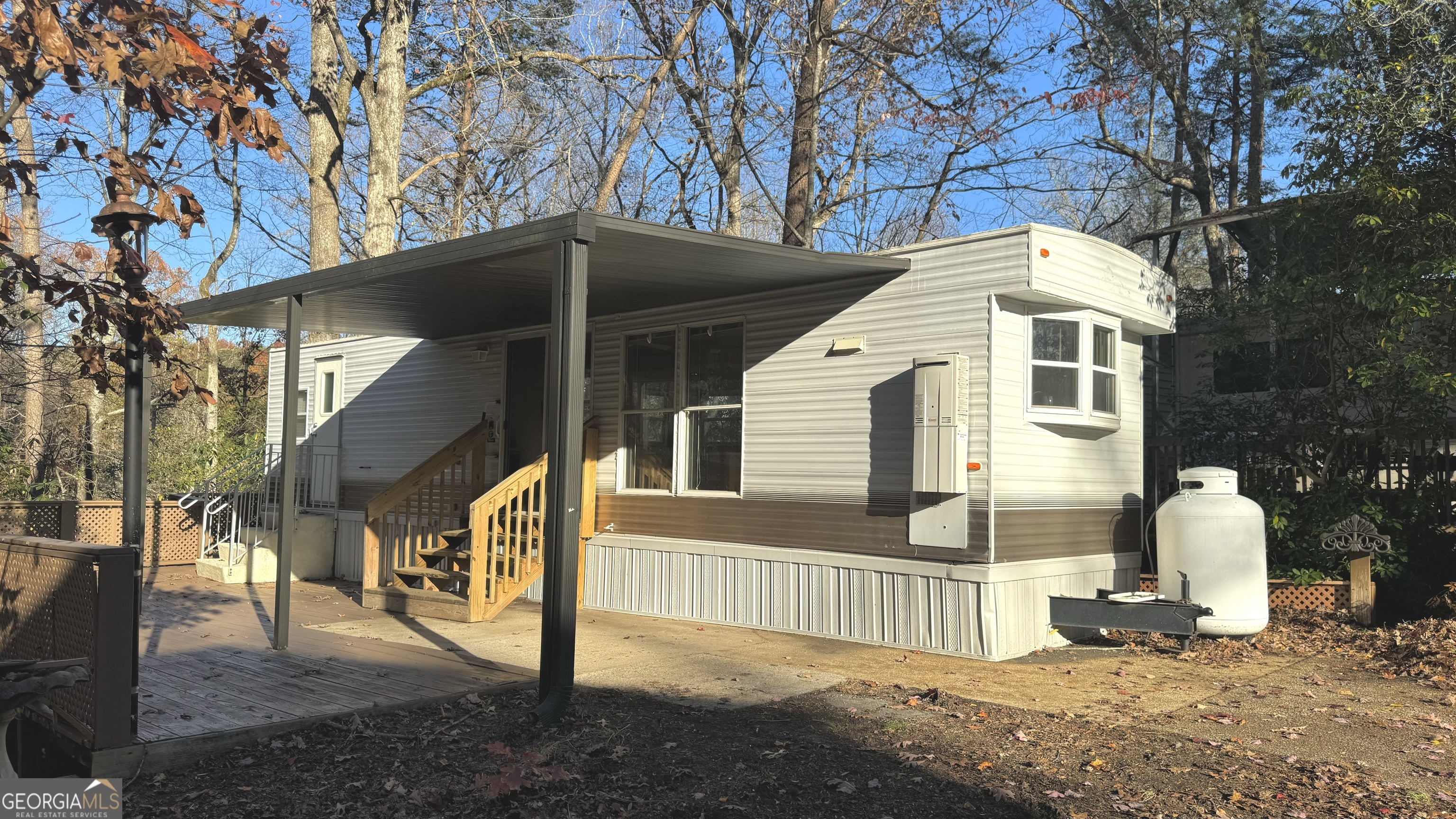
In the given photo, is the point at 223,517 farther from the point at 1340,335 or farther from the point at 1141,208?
the point at 1141,208

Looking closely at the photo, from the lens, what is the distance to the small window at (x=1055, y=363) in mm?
8242

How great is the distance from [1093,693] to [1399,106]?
5659 mm

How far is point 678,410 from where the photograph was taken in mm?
9953

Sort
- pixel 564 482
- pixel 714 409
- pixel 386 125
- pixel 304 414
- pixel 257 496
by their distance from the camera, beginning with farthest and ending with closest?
pixel 386 125 < pixel 304 414 < pixel 257 496 < pixel 714 409 < pixel 564 482

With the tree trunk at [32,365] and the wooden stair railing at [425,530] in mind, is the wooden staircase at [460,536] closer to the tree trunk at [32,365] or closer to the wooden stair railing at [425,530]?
the wooden stair railing at [425,530]

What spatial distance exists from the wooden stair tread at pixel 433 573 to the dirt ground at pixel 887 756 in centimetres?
334

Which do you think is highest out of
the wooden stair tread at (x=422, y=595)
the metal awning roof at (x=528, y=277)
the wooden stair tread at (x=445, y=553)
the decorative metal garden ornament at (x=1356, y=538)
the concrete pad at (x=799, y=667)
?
the metal awning roof at (x=528, y=277)

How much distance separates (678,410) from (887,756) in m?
5.29

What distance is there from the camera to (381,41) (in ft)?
49.3

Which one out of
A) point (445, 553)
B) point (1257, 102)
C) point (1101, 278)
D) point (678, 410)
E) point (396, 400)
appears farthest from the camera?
point (1257, 102)

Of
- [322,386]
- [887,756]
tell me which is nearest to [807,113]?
[322,386]

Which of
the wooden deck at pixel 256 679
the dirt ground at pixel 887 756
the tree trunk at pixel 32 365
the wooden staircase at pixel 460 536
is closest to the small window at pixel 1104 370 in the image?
the dirt ground at pixel 887 756

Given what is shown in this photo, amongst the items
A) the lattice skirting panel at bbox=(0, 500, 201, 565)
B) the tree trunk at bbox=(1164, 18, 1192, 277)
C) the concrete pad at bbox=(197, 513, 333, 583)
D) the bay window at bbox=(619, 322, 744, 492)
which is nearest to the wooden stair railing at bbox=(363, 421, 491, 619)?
the concrete pad at bbox=(197, 513, 333, 583)

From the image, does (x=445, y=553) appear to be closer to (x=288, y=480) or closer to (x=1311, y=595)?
(x=288, y=480)
